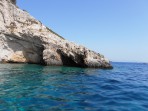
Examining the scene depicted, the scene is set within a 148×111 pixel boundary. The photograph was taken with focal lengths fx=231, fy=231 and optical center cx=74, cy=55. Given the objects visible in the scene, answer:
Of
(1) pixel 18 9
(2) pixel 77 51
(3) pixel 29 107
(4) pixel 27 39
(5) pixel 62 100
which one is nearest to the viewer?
(3) pixel 29 107

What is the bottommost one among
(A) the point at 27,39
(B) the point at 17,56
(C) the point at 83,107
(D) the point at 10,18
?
(C) the point at 83,107

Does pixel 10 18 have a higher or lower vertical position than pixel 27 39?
higher

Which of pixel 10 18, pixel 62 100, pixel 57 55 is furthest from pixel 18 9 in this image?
pixel 62 100

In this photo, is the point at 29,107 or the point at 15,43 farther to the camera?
the point at 15,43

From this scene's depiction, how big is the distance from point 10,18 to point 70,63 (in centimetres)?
1421

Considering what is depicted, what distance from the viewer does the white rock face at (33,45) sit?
39625 mm

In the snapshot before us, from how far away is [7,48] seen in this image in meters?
42.5

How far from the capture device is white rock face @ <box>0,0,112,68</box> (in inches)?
1560

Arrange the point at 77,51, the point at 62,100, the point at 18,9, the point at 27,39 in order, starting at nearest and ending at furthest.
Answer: the point at 62,100 < the point at 77,51 < the point at 27,39 < the point at 18,9

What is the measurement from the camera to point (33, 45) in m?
42.3

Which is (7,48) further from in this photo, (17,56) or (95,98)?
(95,98)

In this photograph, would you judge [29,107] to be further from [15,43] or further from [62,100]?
[15,43]

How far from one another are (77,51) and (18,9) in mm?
14988

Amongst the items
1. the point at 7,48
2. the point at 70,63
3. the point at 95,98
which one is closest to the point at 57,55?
the point at 70,63
